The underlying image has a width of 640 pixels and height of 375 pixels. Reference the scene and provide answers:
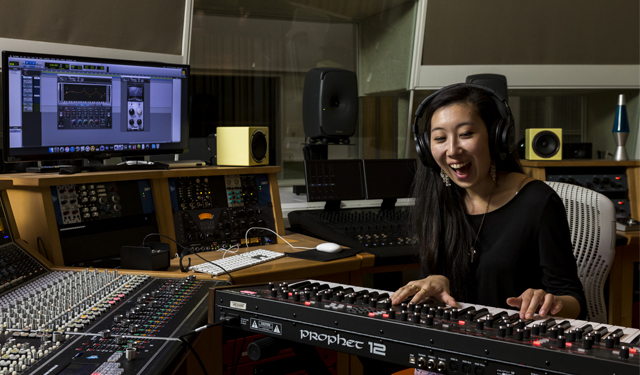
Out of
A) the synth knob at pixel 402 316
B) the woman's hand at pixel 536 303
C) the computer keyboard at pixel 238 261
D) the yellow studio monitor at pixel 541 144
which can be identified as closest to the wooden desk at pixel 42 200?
the computer keyboard at pixel 238 261

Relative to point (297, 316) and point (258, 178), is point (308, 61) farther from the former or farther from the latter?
point (297, 316)

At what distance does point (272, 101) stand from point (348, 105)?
30.2 inches

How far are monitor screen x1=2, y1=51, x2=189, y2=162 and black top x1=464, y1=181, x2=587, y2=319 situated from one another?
137 centimetres

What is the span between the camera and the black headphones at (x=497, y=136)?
59.1 inches

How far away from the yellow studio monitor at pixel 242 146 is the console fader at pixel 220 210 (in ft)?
0.26

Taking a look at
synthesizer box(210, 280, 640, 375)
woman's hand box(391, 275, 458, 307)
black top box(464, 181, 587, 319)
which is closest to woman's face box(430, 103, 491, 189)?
black top box(464, 181, 587, 319)

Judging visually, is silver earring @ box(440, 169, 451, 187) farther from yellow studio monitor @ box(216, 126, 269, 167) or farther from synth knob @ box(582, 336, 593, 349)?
yellow studio monitor @ box(216, 126, 269, 167)

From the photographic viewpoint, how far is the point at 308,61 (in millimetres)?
3594

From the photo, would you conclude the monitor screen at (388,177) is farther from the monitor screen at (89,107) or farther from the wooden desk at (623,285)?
the wooden desk at (623,285)

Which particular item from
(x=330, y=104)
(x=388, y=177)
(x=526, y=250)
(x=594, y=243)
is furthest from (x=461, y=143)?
(x=330, y=104)

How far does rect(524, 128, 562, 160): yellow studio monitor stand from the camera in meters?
3.13

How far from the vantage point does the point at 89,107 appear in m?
2.08

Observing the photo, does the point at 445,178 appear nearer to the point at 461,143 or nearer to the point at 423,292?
the point at 461,143

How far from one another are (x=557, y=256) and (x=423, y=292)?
514mm
